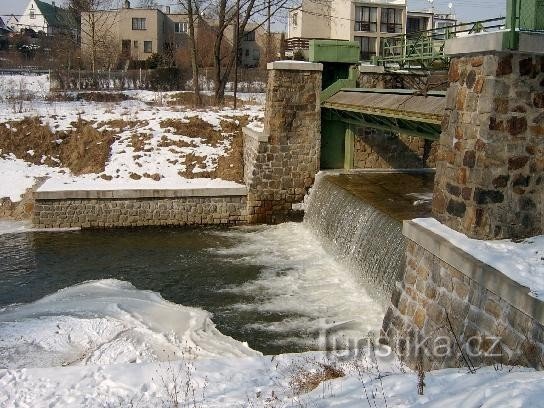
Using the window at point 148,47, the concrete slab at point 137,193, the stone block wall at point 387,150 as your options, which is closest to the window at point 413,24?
the window at point 148,47

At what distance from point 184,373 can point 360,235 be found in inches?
274

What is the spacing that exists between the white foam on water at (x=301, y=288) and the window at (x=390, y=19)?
36394 millimetres

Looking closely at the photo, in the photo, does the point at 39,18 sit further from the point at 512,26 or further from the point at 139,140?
the point at 512,26

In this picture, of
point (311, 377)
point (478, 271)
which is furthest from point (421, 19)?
point (311, 377)

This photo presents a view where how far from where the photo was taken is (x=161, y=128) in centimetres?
2050

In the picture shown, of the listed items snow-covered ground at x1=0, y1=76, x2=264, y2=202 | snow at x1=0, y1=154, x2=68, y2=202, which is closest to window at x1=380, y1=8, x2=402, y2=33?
snow-covered ground at x1=0, y1=76, x2=264, y2=202

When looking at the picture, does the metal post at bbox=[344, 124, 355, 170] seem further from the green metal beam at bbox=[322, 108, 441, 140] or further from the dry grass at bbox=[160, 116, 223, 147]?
the dry grass at bbox=[160, 116, 223, 147]

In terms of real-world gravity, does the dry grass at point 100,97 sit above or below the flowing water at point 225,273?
above

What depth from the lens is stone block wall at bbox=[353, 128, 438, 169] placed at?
17.3m

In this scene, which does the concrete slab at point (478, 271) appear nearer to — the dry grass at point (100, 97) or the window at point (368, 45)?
the dry grass at point (100, 97)

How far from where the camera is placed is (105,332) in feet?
29.5

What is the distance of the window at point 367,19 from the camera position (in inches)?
1860

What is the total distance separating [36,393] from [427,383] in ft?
11.8

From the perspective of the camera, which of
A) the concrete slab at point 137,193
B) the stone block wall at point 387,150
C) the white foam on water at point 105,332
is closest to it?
the white foam on water at point 105,332
